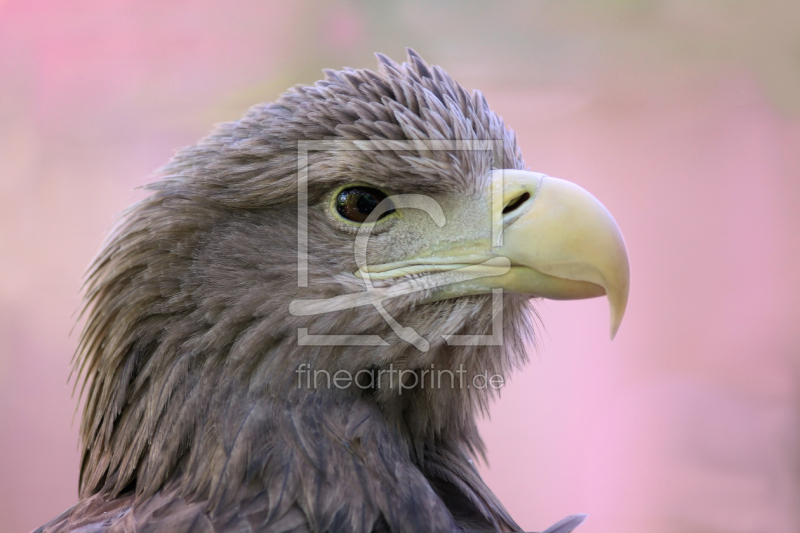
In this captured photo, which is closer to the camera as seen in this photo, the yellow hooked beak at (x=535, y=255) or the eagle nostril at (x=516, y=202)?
the yellow hooked beak at (x=535, y=255)

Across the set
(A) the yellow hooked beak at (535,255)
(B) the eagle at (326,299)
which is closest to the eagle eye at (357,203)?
(B) the eagle at (326,299)

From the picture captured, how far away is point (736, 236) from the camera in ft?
11.1

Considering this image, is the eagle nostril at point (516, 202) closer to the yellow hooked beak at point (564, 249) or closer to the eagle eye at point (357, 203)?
the yellow hooked beak at point (564, 249)

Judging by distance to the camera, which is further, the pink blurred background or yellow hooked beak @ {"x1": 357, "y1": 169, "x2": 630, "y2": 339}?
the pink blurred background

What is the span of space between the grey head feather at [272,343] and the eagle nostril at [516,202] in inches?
3.8

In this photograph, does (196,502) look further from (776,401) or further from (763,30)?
(763,30)

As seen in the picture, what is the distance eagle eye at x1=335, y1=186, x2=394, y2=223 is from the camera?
1455 millimetres

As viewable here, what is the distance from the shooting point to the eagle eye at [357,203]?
146cm

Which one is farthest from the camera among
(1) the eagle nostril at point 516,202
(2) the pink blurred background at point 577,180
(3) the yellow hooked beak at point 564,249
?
(2) the pink blurred background at point 577,180

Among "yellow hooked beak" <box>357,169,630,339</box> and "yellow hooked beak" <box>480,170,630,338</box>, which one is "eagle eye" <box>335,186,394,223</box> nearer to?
"yellow hooked beak" <box>357,169,630,339</box>

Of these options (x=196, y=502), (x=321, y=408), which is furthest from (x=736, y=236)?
(x=196, y=502)

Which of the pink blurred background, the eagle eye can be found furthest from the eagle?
the pink blurred background

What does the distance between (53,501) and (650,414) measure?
3032 mm

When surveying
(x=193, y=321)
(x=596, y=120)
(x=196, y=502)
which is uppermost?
(x=596, y=120)
